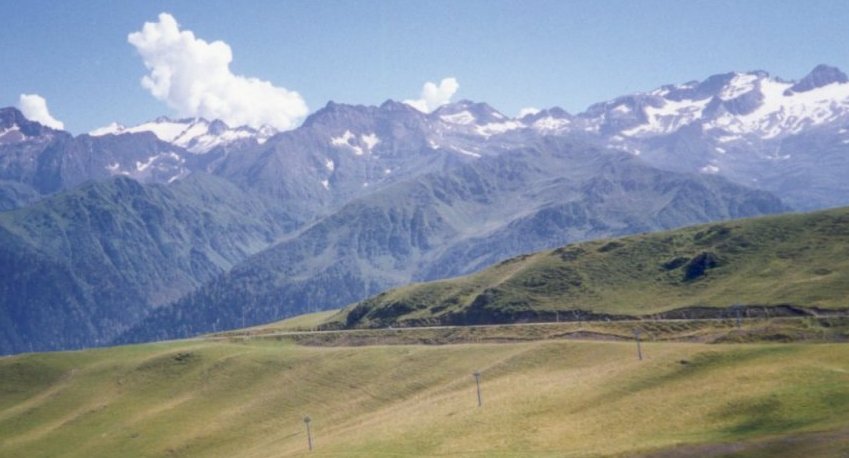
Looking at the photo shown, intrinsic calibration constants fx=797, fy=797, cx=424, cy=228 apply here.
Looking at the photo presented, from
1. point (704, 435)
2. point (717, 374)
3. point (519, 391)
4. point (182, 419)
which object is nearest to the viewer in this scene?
point (704, 435)

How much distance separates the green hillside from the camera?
83.6 meters

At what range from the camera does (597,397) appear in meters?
104

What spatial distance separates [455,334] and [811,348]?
8793 cm

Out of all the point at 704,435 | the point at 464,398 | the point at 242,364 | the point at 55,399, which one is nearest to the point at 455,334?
the point at 242,364

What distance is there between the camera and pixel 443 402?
122 m

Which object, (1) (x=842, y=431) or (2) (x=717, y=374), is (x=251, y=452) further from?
(1) (x=842, y=431)

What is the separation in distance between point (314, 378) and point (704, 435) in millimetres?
96459

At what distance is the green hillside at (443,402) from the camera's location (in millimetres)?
83562

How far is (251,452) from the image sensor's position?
123 meters

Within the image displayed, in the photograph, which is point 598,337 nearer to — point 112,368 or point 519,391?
point 519,391

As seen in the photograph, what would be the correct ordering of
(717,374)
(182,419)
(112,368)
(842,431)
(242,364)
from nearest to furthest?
(842,431) → (717,374) → (182,419) → (242,364) → (112,368)

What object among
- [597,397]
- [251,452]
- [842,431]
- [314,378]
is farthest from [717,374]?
[314,378]

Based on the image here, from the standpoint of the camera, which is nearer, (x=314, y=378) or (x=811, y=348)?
(x=811, y=348)

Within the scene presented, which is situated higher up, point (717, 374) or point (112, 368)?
point (112, 368)
